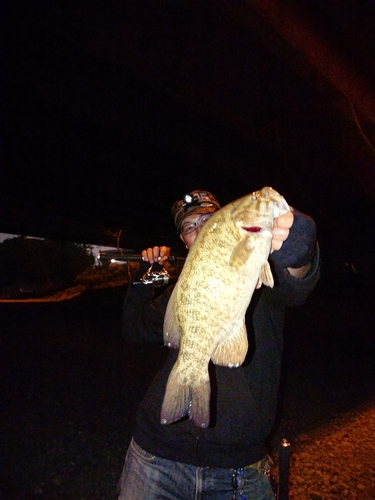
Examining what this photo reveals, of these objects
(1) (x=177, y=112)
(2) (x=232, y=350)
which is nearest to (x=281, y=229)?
(2) (x=232, y=350)

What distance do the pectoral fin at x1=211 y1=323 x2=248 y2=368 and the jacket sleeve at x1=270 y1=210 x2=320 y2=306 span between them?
443mm

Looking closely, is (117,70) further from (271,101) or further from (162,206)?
(162,206)

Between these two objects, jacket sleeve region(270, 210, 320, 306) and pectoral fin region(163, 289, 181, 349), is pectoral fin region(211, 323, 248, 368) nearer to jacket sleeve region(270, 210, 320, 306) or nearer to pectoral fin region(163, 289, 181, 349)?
pectoral fin region(163, 289, 181, 349)

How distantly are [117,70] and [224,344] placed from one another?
15.9 feet

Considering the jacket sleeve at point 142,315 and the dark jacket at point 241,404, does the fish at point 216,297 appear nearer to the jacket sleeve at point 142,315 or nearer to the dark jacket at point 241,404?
the dark jacket at point 241,404

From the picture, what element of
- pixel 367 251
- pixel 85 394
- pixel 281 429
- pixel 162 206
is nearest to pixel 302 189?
pixel 367 251

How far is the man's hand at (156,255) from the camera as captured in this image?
2771 mm

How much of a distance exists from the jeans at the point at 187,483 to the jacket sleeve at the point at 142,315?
83cm

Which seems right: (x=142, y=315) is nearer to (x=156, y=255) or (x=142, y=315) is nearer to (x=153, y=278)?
(x=153, y=278)

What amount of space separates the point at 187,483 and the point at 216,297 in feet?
4.06

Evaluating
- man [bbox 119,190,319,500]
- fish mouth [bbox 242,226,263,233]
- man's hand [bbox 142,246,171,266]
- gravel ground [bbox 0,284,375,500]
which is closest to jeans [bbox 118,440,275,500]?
man [bbox 119,190,319,500]

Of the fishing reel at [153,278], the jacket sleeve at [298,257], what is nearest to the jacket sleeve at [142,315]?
the fishing reel at [153,278]

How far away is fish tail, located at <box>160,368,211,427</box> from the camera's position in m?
1.74

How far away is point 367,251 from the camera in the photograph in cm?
1129
